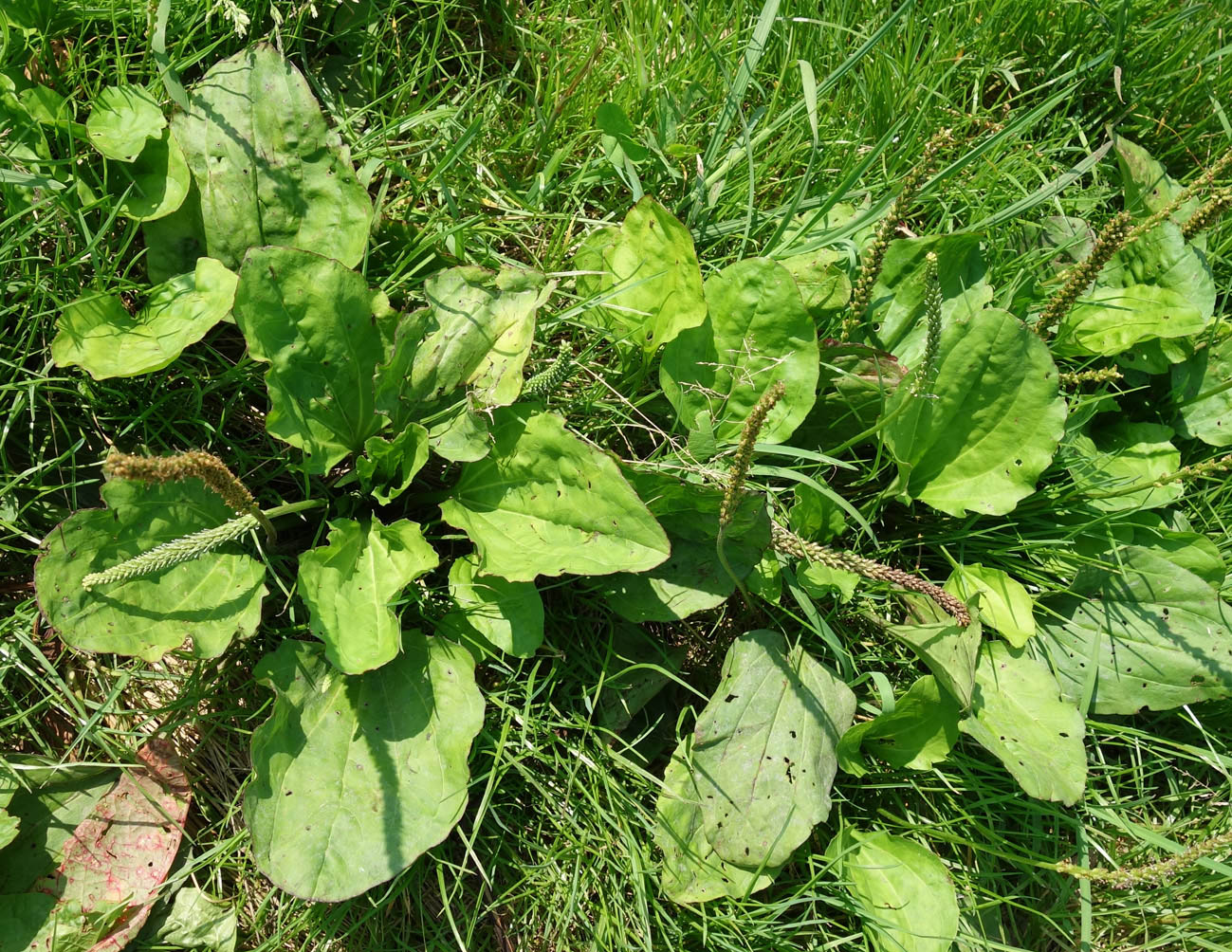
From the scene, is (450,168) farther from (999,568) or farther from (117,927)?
(117,927)

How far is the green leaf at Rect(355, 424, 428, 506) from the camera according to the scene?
2.27m

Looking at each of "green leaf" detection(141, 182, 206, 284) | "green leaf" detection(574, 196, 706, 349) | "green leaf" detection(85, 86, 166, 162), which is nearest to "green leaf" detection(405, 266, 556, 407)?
"green leaf" detection(574, 196, 706, 349)

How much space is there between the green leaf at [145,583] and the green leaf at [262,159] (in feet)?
2.04

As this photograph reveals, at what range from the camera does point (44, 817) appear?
232 cm

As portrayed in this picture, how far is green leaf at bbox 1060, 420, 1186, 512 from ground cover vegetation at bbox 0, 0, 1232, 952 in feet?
0.05

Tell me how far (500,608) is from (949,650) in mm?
1035

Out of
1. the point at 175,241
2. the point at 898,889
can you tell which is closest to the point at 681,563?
the point at 898,889

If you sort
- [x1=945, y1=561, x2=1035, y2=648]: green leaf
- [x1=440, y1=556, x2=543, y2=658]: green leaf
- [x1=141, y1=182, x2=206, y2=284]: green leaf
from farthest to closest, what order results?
[x1=945, y1=561, x2=1035, y2=648]: green leaf < [x1=141, y1=182, x2=206, y2=284]: green leaf < [x1=440, y1=556, x2=543, y2=658]: green leaf

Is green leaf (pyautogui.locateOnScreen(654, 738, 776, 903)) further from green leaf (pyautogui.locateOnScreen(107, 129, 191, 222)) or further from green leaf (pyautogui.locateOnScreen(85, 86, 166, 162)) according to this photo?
green leaf (pyautogui.locateOnScreen(85, 86, 166, 162))

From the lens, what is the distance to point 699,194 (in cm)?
271

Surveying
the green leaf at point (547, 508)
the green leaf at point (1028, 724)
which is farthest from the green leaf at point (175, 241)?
the green leaf at point (1028, 724)

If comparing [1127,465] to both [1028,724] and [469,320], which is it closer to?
[1028,724]

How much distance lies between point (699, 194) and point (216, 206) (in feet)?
4.07

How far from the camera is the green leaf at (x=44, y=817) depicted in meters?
2.29
